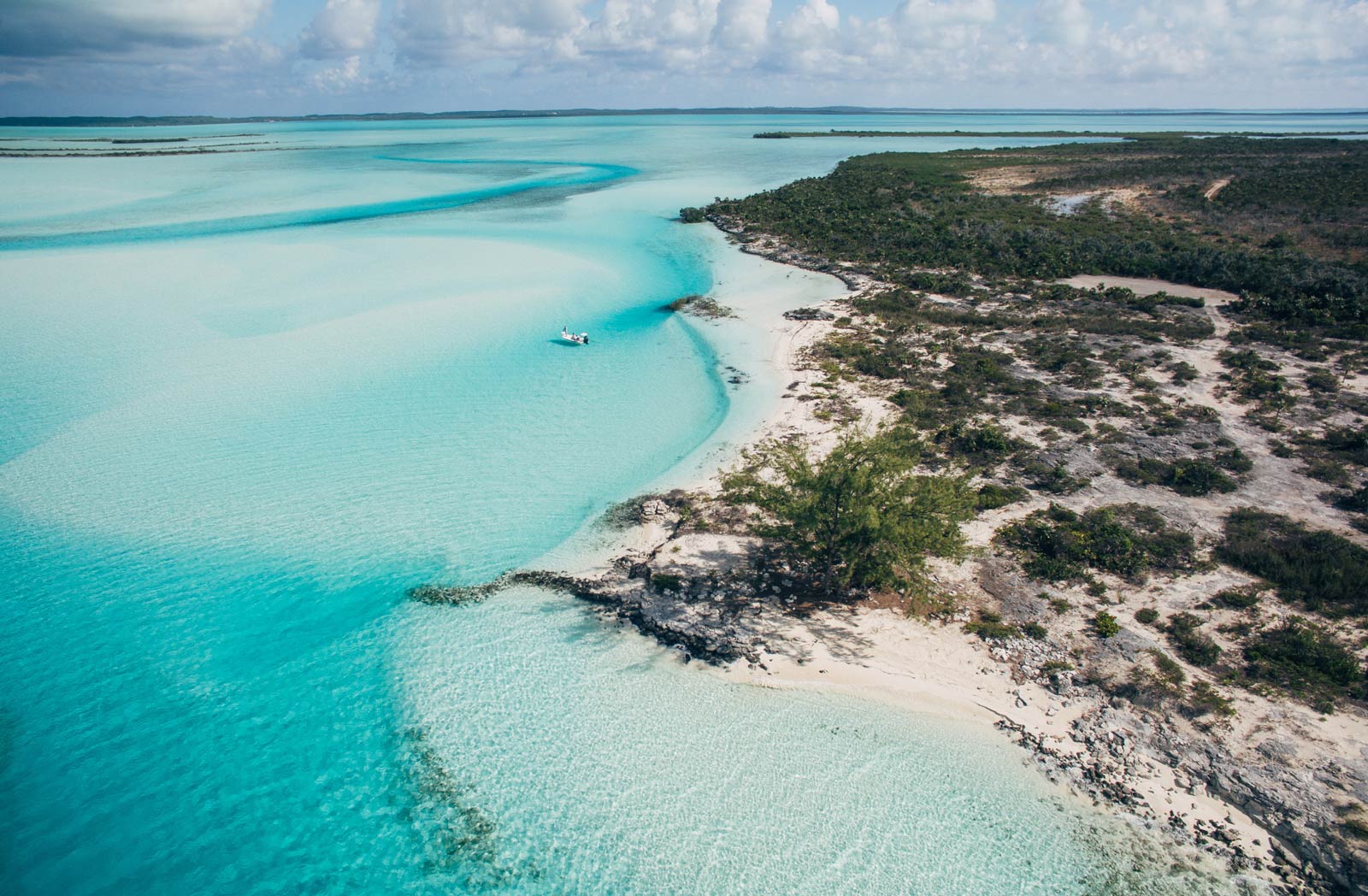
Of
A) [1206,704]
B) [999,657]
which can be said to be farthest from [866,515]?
[1206,704]

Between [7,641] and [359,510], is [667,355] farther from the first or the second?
[7,641]

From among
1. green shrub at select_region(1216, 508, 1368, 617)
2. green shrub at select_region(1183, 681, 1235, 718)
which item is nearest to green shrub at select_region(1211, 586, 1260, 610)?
green shrub at select_region(1216, 508, 1368, 617)

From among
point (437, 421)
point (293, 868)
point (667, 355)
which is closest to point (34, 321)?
point (437, 421)

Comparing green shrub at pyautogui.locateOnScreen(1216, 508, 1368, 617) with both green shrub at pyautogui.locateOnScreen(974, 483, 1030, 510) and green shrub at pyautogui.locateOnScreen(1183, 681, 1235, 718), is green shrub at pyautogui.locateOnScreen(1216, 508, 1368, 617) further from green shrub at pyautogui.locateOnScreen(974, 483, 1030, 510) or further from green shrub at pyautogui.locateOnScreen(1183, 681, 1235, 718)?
green shrub at pyautogui.locateOnScreen(974, 483, 1030, 510)

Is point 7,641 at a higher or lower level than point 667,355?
lower

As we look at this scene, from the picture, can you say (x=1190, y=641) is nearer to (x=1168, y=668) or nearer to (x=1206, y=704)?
(x=1168, y=668)

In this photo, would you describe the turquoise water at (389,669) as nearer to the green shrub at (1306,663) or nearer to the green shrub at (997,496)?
the green shrub at (1306,663)
